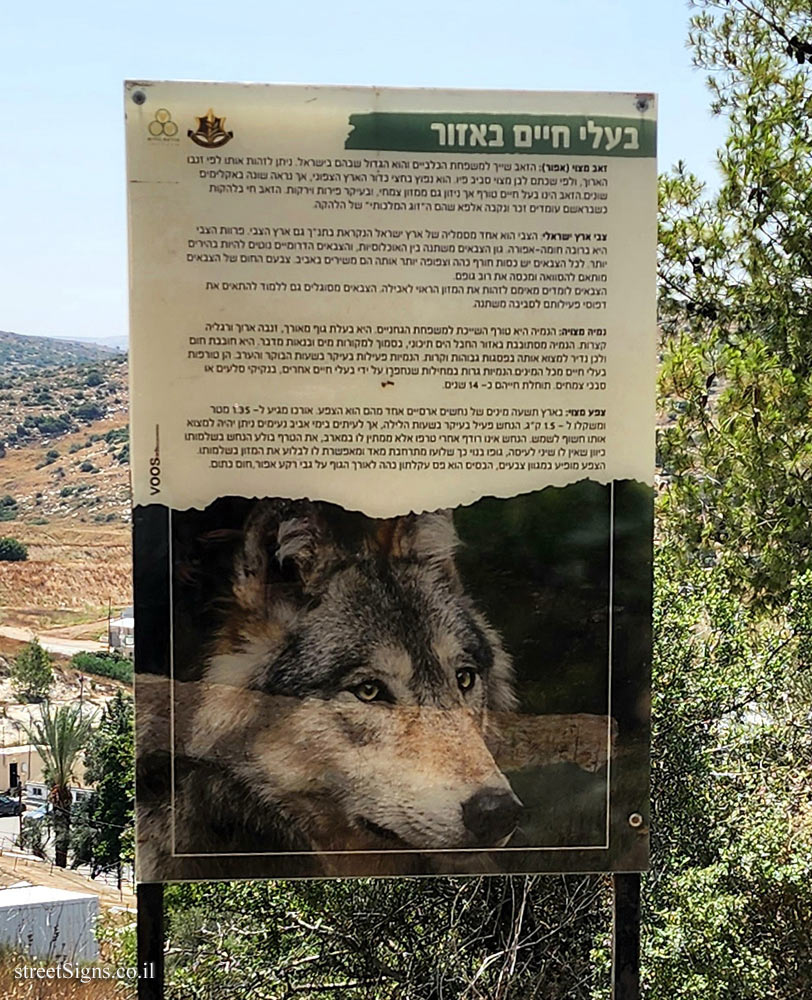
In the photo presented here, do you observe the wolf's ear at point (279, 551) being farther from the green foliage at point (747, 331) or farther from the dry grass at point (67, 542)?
the dry grass at point (67, 542)

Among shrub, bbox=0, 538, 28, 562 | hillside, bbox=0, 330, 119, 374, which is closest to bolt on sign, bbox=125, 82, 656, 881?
shrub, bbox=0, 538, 28, 562

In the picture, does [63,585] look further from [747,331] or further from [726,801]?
[726,801]

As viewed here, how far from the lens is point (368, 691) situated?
2.15m

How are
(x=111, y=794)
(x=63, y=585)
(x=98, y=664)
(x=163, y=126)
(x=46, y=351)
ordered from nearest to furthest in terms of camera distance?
1. (x=163, y=126)
2. (x=111, y=794)
3. (x=98, y=664)
4. (x=63, y=585)
5. (x=46, y=351)

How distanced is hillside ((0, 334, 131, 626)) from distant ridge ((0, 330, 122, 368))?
7625 millimetres

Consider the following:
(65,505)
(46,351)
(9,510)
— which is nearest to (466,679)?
(65,505)

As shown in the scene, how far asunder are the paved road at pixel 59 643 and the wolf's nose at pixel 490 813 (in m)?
20.2

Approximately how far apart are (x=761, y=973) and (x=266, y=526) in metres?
2.24

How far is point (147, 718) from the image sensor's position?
2121 mm

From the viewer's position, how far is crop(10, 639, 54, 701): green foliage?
63.6ft

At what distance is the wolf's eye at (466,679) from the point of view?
85.1 inches

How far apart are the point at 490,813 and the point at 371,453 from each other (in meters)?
0.74

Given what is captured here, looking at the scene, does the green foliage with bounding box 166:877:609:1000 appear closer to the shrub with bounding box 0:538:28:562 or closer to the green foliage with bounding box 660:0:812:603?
the green foliage with bounding box 660:0:812:603

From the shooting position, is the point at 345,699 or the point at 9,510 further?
the point at 9,510
